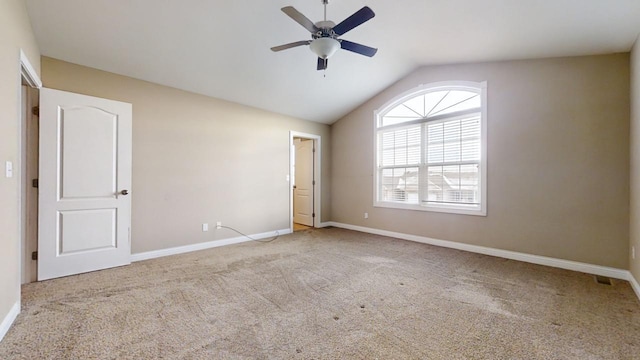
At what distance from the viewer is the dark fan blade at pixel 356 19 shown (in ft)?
7.37

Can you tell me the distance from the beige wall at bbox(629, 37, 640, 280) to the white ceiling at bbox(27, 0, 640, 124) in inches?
12.0

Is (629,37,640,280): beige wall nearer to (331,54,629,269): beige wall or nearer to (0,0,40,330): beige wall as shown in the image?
(331,54,629,269): beige wall

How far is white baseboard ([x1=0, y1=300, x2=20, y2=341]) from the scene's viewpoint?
1.91 metres

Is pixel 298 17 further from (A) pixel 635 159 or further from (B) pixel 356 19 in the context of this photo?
(A) pixel 635 159

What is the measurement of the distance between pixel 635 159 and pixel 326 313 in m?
3.68

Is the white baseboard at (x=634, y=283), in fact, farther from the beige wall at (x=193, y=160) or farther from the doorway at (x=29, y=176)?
the doorway at (x=29, y=176)

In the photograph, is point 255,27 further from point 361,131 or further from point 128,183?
point 361,131

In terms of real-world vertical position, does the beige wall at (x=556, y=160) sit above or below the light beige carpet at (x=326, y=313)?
above

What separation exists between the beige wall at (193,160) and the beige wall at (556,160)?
3.30 m

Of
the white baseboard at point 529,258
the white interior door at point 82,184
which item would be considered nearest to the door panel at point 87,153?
the white interior door at point 82,184

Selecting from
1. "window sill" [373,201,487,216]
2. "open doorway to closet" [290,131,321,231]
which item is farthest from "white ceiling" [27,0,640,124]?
"window sill" [373,201,487,216]

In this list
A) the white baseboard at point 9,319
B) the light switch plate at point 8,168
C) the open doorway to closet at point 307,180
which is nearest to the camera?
the white baseboard at point 9,319

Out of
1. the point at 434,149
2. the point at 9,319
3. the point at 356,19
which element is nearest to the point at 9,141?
the point at 9,319

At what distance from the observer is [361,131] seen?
18.9 feet
